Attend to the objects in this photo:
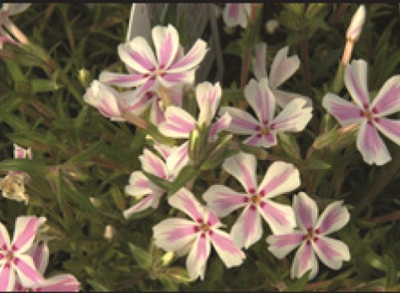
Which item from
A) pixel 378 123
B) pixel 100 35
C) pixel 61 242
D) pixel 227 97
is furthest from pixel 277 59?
pixel 100 35

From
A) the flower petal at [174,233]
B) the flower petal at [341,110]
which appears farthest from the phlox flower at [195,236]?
the flower petal at [341,110]

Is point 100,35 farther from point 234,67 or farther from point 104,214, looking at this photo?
point 104,214

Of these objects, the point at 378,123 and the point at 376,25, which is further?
the point at 376,25

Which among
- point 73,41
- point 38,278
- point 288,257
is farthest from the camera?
point 73,41

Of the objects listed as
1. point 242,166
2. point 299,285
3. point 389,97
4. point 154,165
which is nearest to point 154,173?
point 154,165

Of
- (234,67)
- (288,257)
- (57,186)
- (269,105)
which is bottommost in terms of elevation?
(288,257)

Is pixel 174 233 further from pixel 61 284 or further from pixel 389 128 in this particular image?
pixel 389 128
